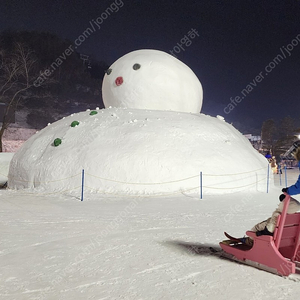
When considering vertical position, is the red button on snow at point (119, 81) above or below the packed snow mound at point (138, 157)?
above

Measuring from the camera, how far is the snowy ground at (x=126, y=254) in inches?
118

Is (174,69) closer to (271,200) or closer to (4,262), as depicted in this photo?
(271,200)

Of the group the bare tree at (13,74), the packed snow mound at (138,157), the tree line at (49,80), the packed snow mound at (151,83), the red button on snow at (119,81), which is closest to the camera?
the packed snow mound at (138,157)

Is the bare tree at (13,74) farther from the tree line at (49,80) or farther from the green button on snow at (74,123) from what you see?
the green button on snow at (74,123)

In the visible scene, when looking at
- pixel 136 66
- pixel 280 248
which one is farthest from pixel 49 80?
pixel 280 248

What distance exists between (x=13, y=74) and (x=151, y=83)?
653 inches

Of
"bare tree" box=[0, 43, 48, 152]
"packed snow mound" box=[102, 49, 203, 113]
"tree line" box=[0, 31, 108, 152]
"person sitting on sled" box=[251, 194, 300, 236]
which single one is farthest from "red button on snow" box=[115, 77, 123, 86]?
"tree line" box=[0, 31, 108, 152]

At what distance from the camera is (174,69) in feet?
40.2

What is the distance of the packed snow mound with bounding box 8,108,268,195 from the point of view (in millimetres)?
9680

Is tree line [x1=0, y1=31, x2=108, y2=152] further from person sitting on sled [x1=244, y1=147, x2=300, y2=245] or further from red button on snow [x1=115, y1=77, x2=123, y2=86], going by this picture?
person sitting on sled [x1=244, y1=147, x2=300, y2=245]

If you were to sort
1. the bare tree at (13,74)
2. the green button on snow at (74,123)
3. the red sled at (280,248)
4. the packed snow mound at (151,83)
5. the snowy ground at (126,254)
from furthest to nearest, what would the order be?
the bare tree at (13,74) → the packed snow mound at (151,83) → the green button on snow at (74,123) → the red sled at (280,248) → the snowy ground at (126,254)

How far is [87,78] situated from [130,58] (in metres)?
34.9

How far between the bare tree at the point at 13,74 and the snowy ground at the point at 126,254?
62.1 ft

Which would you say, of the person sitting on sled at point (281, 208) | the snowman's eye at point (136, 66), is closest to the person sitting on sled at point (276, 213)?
the person sitting on sled at point (281, 208)
